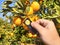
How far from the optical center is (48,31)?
3.27ft

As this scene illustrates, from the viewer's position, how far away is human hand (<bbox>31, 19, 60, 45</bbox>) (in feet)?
3.18

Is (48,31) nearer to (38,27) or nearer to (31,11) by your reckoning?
(38,27)

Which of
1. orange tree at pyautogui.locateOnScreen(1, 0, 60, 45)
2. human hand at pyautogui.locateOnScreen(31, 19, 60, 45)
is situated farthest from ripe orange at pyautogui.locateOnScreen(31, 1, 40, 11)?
human hand at pyautogui.locateOnScreen(31, 19, 60, 45)

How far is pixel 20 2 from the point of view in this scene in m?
1.23

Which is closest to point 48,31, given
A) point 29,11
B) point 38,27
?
point 38,27

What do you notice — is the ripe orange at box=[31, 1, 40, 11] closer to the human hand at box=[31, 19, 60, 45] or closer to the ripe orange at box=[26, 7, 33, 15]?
the ripe orange at box=[26, 7, 33, 15]

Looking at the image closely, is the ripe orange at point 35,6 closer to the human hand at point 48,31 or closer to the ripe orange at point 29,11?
the ripe orange at point 29,11

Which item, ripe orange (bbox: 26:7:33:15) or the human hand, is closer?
the human hand

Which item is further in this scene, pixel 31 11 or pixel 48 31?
pixel 31 11

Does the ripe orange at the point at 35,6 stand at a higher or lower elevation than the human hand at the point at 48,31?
higher

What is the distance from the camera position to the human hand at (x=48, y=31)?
968 mm

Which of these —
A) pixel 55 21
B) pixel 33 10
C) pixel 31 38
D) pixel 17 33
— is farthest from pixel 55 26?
pixel 17 33

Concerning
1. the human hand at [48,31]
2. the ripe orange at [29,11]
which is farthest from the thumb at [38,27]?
→ the ripe orange at [29,11]

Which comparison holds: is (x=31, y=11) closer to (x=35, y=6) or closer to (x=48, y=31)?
(x=35, y=6)
